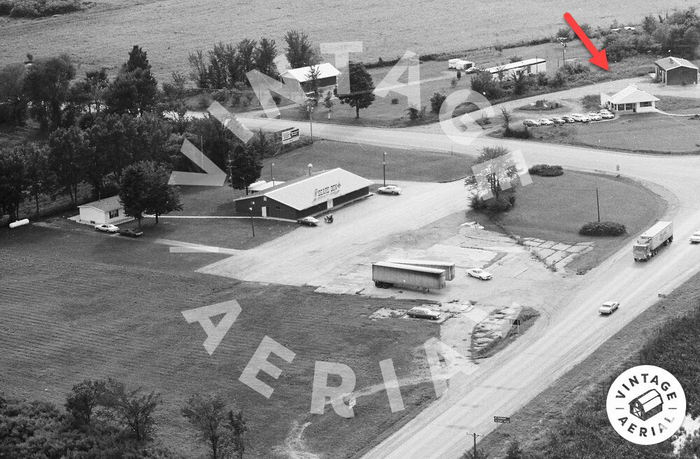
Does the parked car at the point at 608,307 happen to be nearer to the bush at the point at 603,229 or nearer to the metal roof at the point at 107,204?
the bush at the point at 603,229

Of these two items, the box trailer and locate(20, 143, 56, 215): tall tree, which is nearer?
the box trailer

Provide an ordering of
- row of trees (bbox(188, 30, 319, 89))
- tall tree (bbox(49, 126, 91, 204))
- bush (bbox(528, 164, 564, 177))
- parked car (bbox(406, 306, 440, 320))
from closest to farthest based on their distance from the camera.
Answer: parked car (bbox(406, 306, 440, 320)), tall tree (bbox(49, 126, 91, 204)), bush (bbox(528, 164, 564, 177)), row of trees (bbox(188, 30, 319, 89))

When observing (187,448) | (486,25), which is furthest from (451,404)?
(486,25)

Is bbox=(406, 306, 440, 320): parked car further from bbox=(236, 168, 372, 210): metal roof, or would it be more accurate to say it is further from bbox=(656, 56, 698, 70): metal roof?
bbox=(656, 56, 698, 70): metal roof

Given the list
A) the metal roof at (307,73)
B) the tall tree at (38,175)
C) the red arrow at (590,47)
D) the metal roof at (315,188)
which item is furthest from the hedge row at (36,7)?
the metal roof at (315,188)

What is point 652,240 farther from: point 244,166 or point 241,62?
point 241,62

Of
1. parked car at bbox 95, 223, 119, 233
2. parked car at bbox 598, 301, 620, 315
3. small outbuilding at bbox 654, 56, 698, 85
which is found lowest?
parked car at bbox 598, 301, 620, 315

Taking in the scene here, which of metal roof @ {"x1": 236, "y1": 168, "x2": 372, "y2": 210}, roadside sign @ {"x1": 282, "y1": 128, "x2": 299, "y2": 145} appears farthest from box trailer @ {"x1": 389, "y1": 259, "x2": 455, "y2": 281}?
roadside sign @ {"x1": 282, "y1": 128, "x2": 299, "y2": 145}
